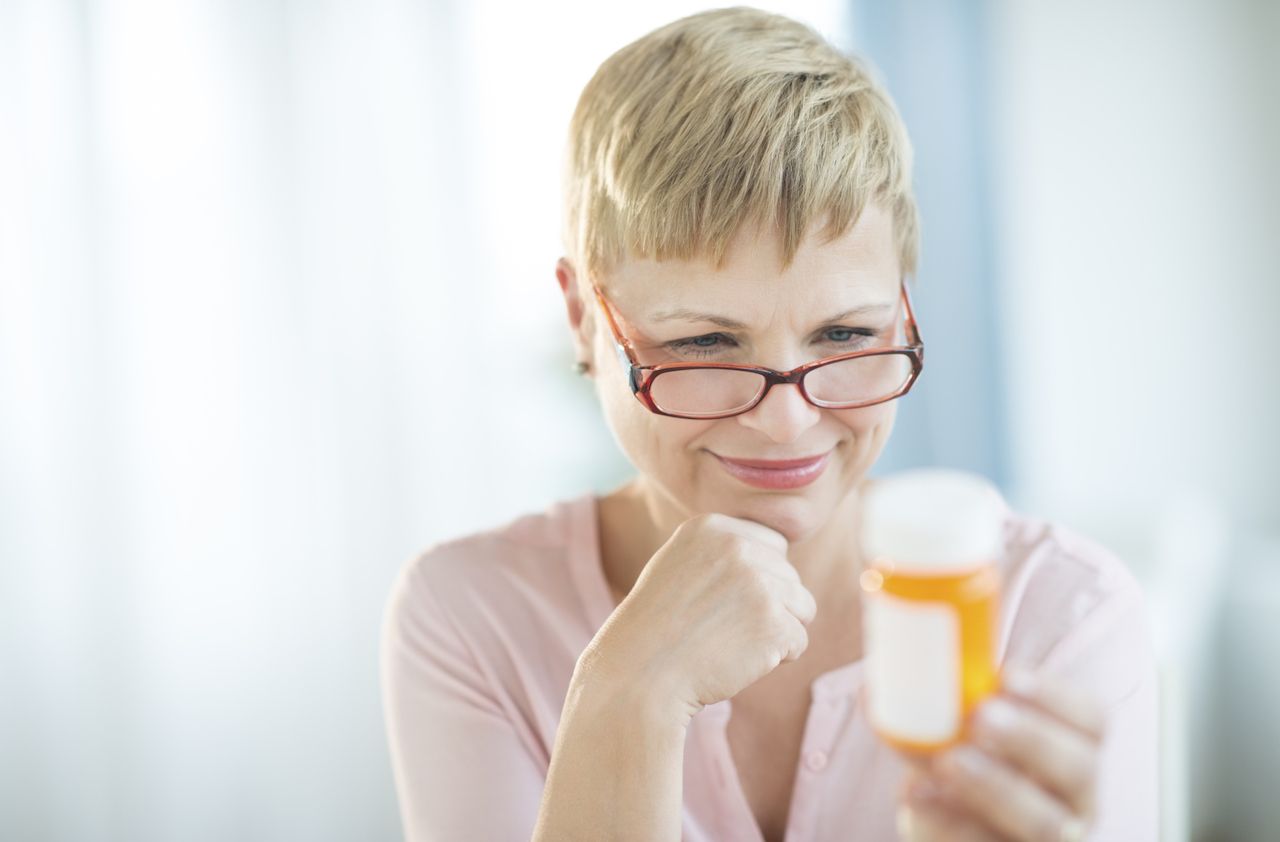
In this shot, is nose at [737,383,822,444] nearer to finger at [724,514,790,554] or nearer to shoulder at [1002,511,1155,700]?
finger at [724,514,790,554]

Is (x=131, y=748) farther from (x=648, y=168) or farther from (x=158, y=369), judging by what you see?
(x=648, y=168)

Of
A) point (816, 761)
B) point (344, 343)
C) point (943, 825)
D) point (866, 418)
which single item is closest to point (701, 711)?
point (816, 761)

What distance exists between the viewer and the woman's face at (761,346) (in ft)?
3.80

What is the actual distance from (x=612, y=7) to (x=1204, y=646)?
198cm

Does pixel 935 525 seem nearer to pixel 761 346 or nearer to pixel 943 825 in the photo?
pixel 943 825

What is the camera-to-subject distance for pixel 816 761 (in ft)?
4.44

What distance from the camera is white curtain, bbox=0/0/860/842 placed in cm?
238

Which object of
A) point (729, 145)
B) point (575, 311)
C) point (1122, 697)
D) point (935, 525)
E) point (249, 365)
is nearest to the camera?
point (935, 525)

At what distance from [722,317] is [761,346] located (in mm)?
52

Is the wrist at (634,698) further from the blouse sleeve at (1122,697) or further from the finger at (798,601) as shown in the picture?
the blouse sleeve at (1122,697)

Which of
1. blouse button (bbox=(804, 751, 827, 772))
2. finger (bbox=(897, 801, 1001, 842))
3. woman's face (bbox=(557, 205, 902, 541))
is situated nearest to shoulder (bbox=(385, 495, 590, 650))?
woman's face (bbox=(557, 205, 902, 541))

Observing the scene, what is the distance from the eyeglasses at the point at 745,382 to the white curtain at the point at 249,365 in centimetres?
149

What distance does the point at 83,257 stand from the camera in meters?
2.38

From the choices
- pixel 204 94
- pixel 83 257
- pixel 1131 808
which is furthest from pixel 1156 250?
pixel 83 257
